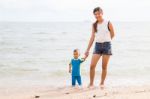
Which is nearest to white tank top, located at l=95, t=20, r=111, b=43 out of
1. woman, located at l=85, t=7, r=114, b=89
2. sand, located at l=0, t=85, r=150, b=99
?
woman, located at l=85, t=7, r=114, b=89

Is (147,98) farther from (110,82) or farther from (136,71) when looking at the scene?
(136,71)

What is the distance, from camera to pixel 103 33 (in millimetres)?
8195

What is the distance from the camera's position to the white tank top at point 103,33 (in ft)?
26.7

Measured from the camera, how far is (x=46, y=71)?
45.4 ft

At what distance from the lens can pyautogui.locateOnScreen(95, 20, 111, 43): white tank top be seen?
813 cm

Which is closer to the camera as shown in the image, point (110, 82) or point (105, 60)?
point (105, 60)

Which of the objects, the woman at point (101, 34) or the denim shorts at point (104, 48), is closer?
the woman at point (101, 34)

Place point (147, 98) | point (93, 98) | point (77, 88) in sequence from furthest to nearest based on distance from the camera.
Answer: point (77, 88)
point (93, 98)
point (147, 98)

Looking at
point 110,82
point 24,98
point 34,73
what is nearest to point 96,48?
point 24,98

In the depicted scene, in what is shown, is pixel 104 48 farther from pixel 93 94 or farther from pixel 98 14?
pixel 93 94

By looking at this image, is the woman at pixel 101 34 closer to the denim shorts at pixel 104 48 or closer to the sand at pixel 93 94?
the denim shorts at pixel 104 48

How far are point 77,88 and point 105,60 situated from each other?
109 cm

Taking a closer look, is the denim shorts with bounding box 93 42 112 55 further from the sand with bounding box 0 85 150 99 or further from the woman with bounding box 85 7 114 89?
the sand with bounding box 0 85 150 99

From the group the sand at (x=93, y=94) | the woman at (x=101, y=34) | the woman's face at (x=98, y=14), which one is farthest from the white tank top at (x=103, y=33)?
the sand at (x=93, y=94)
